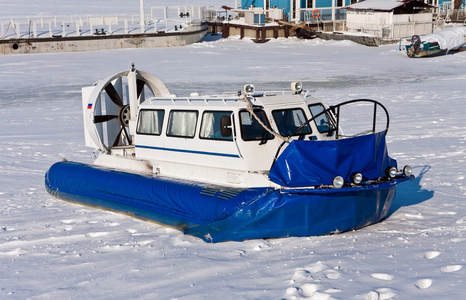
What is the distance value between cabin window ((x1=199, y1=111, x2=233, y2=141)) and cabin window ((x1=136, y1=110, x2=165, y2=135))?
2.86 feet

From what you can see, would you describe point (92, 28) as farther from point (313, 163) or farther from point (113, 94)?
point (313, 163)

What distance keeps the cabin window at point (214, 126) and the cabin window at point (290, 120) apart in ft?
1.98

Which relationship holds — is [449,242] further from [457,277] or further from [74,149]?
[74,149]

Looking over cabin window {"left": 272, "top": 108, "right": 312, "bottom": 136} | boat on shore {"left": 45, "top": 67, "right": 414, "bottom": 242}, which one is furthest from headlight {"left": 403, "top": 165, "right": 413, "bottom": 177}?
cabin window {"left": 272, "top": 108, "right": 312, "bottom": 136}

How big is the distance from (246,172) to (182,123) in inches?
53.8

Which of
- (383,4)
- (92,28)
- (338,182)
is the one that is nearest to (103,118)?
(338,182)

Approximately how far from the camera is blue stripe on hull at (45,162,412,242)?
22.3 feet

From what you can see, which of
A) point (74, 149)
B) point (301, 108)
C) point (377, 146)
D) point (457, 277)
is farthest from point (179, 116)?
point (74, 149)

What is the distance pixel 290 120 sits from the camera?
7723 millimetres

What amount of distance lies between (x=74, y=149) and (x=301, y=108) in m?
6.28

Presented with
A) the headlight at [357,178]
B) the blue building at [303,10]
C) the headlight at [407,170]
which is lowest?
the headlight at [407,170]

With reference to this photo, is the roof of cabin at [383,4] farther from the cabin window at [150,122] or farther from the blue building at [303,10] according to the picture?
the cabin window at [150,122]

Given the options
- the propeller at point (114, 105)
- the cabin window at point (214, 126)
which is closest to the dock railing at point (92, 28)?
the propeller at point (114, 105)

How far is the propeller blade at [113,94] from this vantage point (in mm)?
9859
